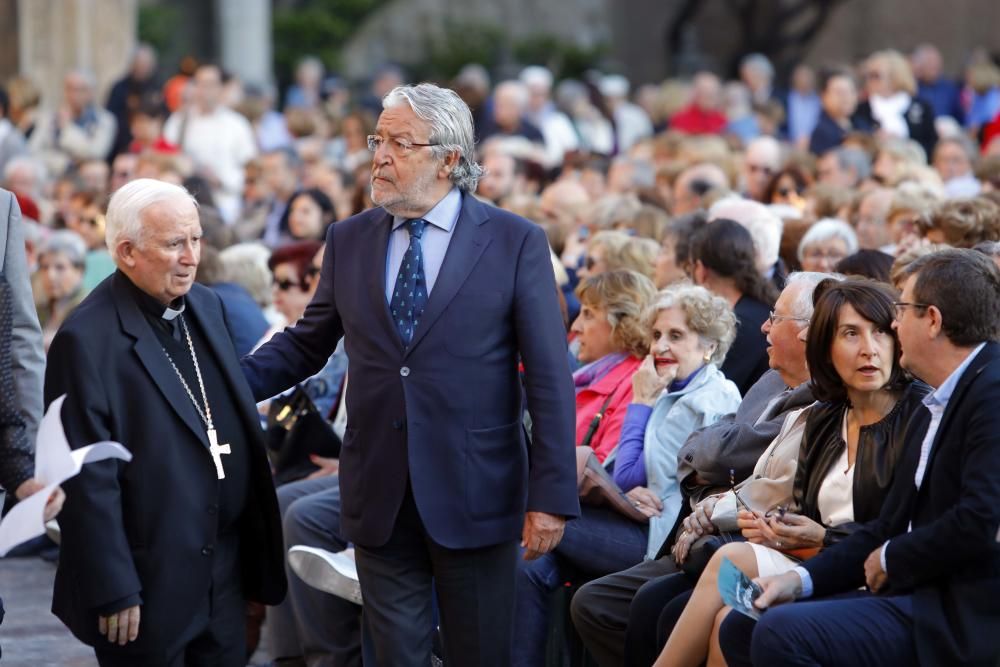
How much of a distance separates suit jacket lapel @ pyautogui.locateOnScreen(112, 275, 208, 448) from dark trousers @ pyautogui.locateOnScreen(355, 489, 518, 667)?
61cm

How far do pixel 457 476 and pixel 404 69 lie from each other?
22.9m

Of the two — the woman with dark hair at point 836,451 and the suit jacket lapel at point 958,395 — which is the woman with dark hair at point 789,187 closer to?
the woman with dark hair at point 836,451

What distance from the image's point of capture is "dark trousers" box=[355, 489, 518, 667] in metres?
4.75

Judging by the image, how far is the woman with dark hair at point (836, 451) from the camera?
4.86 m

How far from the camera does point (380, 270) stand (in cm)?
479

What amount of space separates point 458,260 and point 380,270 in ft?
0.75

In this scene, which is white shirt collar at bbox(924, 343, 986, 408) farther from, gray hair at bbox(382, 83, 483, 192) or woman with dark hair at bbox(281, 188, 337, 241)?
woman with dark hair at bbox(281, 188, 337, 241)

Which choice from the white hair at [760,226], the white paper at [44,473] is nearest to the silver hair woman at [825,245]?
the white hair at [760,226]

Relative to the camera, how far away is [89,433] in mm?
4488

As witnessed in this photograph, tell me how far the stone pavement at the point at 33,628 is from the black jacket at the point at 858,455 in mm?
2961

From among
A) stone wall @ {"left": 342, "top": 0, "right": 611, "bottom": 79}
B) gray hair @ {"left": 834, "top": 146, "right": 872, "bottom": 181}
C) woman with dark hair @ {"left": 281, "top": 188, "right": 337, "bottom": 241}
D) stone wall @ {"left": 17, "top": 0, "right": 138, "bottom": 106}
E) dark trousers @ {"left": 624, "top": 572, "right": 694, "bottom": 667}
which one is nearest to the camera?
dark trousers @ {"left": 624, "top": 572, "right": 694, "bottom": 667}

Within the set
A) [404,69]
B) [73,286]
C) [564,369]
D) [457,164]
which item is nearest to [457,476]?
[564,369]

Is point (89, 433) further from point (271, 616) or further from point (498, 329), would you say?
point (271, 616)

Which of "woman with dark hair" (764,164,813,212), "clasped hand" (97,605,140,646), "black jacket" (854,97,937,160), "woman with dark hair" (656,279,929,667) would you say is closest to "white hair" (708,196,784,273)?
"woman with dark hair" (656,279,929,667)
